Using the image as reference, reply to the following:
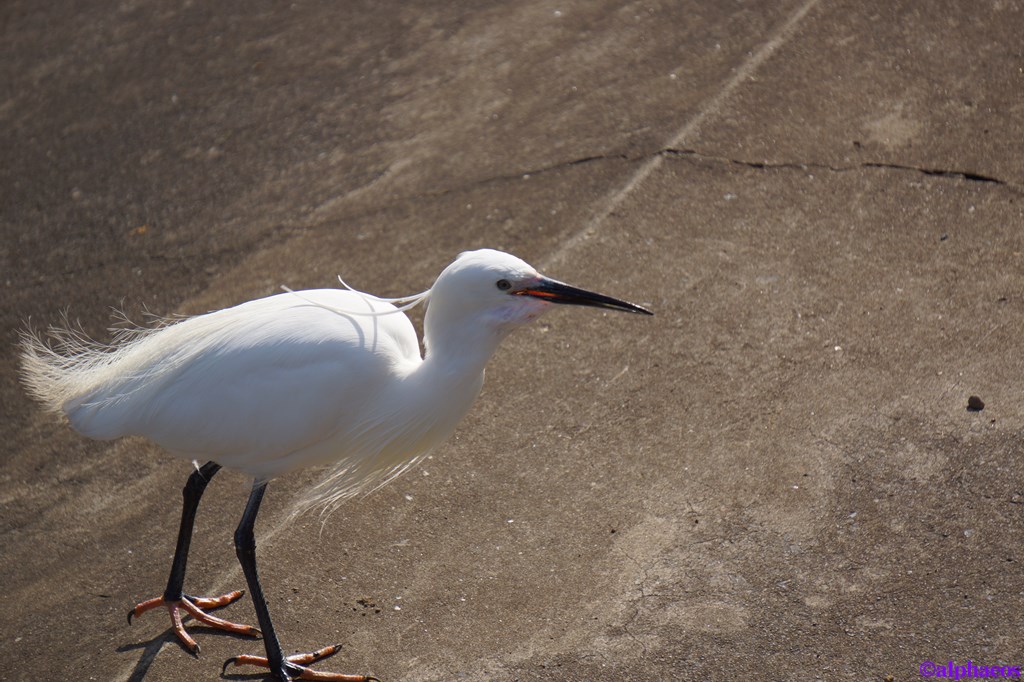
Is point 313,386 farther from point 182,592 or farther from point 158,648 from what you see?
point 158,648

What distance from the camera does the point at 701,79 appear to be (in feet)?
19.6

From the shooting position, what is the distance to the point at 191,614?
3705mm

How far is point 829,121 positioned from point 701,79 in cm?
83

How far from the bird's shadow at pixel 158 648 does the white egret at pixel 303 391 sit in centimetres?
3

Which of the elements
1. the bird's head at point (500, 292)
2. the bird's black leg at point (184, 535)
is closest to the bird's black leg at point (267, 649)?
the bird's black leg at point (184, 535)

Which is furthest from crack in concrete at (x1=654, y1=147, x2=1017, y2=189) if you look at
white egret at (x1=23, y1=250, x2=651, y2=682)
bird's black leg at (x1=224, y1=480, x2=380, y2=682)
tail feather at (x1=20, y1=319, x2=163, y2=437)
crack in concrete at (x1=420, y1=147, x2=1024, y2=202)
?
bird's black leg at (x1=224, y1=480, x2=380, y2=682)

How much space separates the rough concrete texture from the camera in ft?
11.5

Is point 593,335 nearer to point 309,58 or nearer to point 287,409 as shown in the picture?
point 287,409

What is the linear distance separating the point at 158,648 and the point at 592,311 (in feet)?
7.84

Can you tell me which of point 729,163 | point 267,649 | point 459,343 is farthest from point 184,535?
point 729,163

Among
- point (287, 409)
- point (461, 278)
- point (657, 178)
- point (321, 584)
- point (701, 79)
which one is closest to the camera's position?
point (461, 278)

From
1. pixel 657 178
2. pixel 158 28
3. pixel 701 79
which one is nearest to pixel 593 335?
pixel 657 178

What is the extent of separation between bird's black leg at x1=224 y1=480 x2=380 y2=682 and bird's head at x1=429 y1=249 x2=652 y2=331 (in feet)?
3.53

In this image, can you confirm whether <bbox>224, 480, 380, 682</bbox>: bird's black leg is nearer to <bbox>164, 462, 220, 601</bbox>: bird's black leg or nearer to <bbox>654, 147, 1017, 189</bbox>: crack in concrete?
<bbox>164, 462, 220, 601</bbox>: bird's black leg
